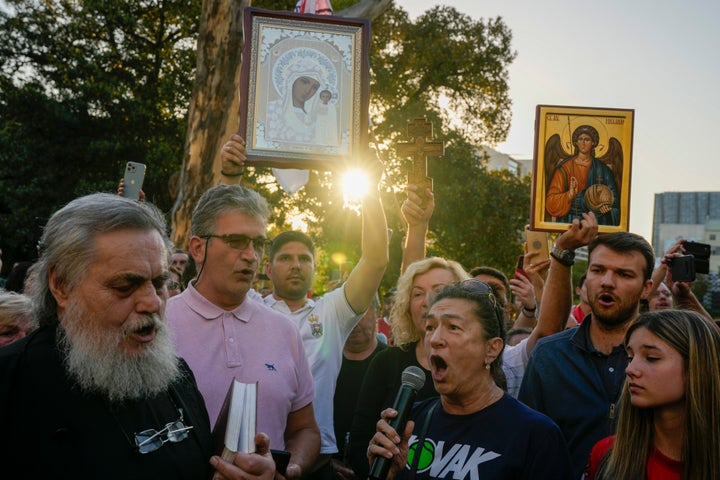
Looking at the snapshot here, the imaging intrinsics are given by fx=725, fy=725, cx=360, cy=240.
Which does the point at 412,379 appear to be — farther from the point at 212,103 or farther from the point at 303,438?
the point at 212,103

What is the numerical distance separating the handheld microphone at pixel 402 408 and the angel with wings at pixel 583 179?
2.21 meters

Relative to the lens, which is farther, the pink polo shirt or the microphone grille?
the pink polo shirt

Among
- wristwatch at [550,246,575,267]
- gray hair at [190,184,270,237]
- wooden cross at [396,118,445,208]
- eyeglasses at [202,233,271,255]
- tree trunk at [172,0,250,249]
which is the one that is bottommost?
wristwatch at [550,246,575,267]

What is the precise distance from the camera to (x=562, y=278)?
14.8 ft

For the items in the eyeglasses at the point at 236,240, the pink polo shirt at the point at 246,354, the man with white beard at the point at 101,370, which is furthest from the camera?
the eyeglasses at the point at 236,240

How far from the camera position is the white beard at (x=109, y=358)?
2.33 meters

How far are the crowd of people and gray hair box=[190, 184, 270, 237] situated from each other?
0.4 inches

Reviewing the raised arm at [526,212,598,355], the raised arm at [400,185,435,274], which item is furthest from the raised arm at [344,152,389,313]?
the raised arm at [526,212,598,355]

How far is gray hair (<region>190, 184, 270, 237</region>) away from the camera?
11.9 feet

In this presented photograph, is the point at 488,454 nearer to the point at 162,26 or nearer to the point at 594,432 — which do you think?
the point at 594,432

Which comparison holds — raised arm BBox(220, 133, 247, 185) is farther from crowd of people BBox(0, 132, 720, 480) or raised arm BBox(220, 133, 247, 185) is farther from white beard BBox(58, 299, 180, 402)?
white beard BBox(58, 299, 180, 402)

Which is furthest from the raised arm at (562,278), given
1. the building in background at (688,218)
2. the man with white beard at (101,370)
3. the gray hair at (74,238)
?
the building in background at (688,218)

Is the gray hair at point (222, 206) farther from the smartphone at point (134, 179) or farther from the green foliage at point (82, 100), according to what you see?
the green foliage at point (82, 100)

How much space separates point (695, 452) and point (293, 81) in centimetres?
309
